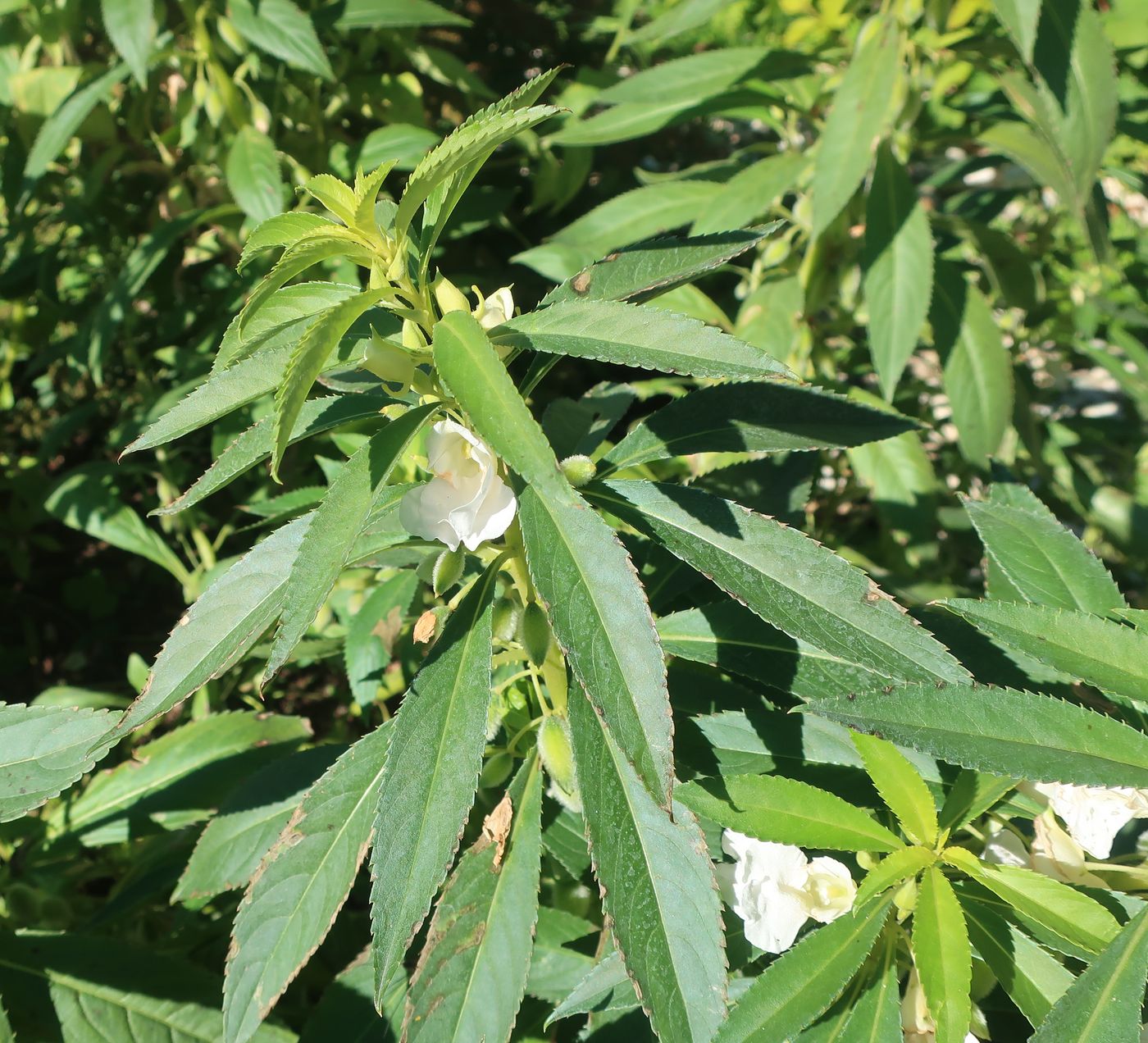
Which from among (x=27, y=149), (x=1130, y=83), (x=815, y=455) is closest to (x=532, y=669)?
(x=815, y=455)

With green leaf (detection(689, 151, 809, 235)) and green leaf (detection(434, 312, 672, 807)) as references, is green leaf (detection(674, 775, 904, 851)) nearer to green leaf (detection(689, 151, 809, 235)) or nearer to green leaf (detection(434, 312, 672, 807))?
green leaf (detection(434, 312, 672, 807))

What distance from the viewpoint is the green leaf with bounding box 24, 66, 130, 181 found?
1.93 meters

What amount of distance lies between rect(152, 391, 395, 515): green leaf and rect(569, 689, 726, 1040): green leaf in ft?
1.24

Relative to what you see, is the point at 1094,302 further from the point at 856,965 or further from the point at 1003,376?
the point at 856,965

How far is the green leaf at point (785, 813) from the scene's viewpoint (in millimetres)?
880

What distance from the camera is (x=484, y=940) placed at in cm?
105

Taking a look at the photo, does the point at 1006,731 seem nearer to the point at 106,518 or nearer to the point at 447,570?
the point at 447,570

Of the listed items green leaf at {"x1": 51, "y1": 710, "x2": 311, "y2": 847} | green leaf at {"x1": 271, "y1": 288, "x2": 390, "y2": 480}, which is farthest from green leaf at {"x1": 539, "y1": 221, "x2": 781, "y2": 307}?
green leaf at {"x1": 51, "y1": 710, "x2": 311, "y2": 847}

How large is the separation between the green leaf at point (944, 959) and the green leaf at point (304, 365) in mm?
666

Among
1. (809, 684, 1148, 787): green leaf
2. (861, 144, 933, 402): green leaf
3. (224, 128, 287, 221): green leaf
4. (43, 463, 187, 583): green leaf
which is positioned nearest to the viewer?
(809, 684, 1148, 787): green leaf

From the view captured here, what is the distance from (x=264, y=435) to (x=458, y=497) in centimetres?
21

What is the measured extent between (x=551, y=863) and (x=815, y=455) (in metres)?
0.72

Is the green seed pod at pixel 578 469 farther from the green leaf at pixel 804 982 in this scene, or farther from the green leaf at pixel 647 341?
the green leaf at pixel 804 982

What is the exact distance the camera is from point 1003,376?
6.14ft
